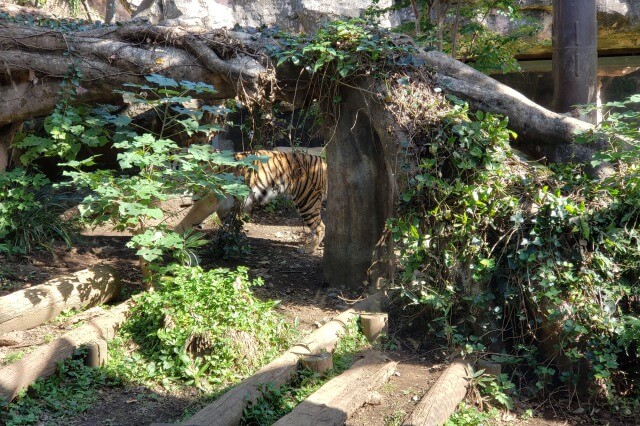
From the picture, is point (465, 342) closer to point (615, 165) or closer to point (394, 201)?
point (394, 201)

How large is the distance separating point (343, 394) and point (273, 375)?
0.48 meters

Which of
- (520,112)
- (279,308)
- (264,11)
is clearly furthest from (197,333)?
(264,11)

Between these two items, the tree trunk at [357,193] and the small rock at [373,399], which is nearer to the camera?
the small rock at [373,399]

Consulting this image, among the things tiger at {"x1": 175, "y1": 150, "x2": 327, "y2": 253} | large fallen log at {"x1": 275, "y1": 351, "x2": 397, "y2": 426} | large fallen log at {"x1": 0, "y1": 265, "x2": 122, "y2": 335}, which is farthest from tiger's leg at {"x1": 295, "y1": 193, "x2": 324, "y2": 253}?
large fallen log at {"x1": 275, "y1": 351, "x2": 397, "y2": 426}

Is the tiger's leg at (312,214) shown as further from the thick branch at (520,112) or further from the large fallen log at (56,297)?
the large fallen log at (56,297)

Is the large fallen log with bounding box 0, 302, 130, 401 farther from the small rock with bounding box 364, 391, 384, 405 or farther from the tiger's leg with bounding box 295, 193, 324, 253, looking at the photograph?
the tiger's leg with bounding box 295, 193, 324, 253

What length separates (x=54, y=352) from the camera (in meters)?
4.56

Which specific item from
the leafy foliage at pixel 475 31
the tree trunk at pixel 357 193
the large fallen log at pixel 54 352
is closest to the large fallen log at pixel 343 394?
the large fallen log at pixel 54 352

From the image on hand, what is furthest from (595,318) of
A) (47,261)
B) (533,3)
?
(533,3)

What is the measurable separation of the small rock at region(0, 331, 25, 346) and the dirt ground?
0.05 metres

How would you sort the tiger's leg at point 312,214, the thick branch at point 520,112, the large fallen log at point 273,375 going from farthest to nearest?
the tiger's leg at point 312,214 < the thick branch at point 520,112 < the large fallen log at point 273,375

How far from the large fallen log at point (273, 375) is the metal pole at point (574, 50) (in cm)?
273

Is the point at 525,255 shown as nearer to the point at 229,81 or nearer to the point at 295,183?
the point at 229,81

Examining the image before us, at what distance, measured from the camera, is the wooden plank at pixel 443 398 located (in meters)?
4.04
